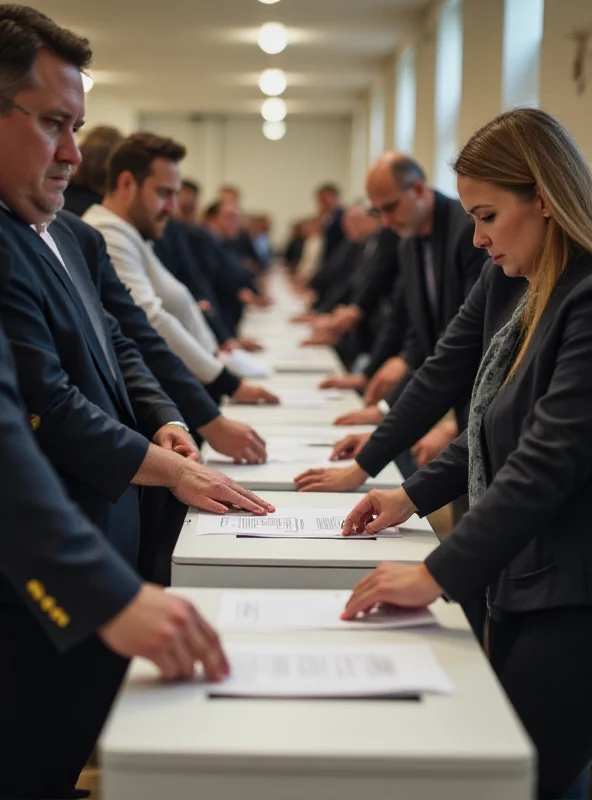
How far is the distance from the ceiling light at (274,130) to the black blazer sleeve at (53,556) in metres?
20.4

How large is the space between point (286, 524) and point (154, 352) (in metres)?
0.88

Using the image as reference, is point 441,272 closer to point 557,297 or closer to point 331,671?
point 557,297

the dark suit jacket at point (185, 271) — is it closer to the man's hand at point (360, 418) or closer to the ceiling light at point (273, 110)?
the man's hand at point (360, 418)

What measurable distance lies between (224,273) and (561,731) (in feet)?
22.9

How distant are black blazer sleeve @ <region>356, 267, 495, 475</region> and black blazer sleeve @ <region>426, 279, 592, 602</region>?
0.63 metres

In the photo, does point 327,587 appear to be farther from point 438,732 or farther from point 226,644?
point 438,732

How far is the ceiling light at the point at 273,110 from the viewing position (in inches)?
669

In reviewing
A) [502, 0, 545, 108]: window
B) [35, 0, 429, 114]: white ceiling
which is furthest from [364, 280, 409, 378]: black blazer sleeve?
[35, 0, 429, 114]: white ceiling

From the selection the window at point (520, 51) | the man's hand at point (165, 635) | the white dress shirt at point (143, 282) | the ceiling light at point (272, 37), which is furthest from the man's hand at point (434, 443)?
the ceiling light at point (272, 37)

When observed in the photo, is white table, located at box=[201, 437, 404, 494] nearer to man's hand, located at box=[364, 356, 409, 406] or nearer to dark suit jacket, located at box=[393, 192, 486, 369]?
dark suit jacket, located at box=[393, 192, 486, 369]

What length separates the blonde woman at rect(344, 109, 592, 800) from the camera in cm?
158

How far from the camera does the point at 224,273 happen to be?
27.5 ft

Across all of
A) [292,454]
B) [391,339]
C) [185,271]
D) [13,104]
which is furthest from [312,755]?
[185,271]

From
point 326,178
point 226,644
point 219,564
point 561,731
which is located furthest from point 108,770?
point 326,178
